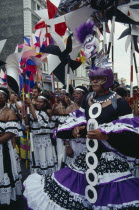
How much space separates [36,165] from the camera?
5152 millimetres

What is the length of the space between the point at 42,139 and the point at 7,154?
1383mm

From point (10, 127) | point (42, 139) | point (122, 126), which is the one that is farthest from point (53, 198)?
point (42, 139)

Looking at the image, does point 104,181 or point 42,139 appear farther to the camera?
point 42,139

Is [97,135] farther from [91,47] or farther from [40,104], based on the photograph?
[40,104]

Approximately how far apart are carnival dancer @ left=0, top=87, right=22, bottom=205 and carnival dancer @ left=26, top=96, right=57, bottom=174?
1.21 meters

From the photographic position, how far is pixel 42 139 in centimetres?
512

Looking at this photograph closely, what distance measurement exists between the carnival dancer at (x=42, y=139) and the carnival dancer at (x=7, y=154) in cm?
121

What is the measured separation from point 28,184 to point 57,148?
3.03m

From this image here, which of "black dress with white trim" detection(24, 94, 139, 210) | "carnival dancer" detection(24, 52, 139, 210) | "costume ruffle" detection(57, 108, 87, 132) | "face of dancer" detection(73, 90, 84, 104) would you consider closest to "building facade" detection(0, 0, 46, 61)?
"face of dancer" detection(73, 90, 84, 104)

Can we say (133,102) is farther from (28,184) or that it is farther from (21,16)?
(21,16)

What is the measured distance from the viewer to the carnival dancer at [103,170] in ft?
7.22

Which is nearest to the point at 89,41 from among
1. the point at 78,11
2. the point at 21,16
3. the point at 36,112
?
the point at 78,11

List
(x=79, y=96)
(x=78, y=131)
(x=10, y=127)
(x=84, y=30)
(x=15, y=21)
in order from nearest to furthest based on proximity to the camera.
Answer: (x=78, y=131), (x=84, y=30), (x=10, y=127), (x=79, y=96), (x=15, y=21)

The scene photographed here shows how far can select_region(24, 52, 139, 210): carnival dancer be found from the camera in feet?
7.22
